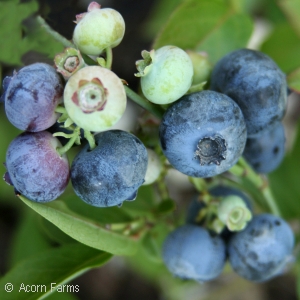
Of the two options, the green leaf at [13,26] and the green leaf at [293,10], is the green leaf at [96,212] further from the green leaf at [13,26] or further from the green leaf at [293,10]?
the green leaf at [293,10]

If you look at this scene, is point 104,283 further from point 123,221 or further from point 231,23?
point 231,23

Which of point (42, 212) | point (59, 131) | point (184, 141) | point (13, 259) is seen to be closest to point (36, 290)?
point (42, 212)

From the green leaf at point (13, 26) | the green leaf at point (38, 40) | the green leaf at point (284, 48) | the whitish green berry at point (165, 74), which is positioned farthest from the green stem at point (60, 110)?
the green leaf at point (284, 48)

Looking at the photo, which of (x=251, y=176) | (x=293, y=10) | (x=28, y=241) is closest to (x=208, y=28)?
(x=293, y=10)

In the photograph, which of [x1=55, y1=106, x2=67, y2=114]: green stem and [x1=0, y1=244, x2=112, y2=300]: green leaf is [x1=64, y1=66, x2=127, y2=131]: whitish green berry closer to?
[x1=55, y1=106, x2=67, y2=114]: green stem

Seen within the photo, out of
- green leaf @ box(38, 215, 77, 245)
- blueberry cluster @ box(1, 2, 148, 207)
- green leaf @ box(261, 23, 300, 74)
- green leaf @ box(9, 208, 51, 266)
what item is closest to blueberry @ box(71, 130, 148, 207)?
blueberry cluster @ box(1, 2, 148, 207)

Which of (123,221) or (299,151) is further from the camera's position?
(299,151)
